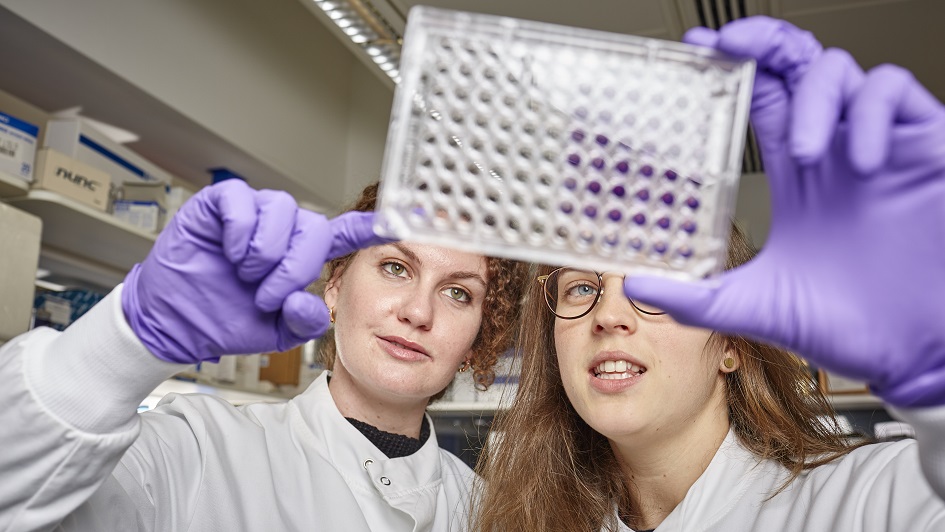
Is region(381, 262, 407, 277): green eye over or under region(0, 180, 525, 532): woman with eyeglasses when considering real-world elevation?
over

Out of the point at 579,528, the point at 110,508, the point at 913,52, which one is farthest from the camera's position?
the point at 913,52

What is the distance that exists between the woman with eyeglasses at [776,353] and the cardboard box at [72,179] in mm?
1761

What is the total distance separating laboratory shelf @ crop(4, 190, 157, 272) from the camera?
2717 mm

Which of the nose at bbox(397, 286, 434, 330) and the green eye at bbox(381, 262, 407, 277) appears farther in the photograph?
the green eye at bbox(381, 262, 407, 277)

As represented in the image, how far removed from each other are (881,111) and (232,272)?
0.83 m

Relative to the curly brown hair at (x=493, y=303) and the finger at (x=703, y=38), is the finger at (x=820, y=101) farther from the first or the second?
the curly brown hair at (x=493, y=303)

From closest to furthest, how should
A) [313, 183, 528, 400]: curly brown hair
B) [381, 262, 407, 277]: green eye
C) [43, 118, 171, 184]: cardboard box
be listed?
[381, 262, 407, 277]: green eye
[313, 183, 528, 400]: curly brown hair
[43, 118, 171, 184]: cardboard box

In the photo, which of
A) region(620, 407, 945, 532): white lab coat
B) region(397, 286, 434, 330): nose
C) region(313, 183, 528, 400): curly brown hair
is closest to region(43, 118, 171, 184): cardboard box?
region(313, 183, 528, 400): curly brown hair

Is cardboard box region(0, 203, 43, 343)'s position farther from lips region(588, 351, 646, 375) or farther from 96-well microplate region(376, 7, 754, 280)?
96-well microplate region(376, 7, 754, 280)

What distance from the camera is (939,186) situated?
89 centimetres

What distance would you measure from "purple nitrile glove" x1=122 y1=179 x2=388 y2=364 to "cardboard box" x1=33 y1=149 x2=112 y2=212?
6.02 feet

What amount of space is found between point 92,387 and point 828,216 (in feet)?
3.12

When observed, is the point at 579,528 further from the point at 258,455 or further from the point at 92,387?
the point at 92,387

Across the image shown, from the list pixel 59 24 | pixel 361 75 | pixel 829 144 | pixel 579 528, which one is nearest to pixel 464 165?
pixel 829 144
